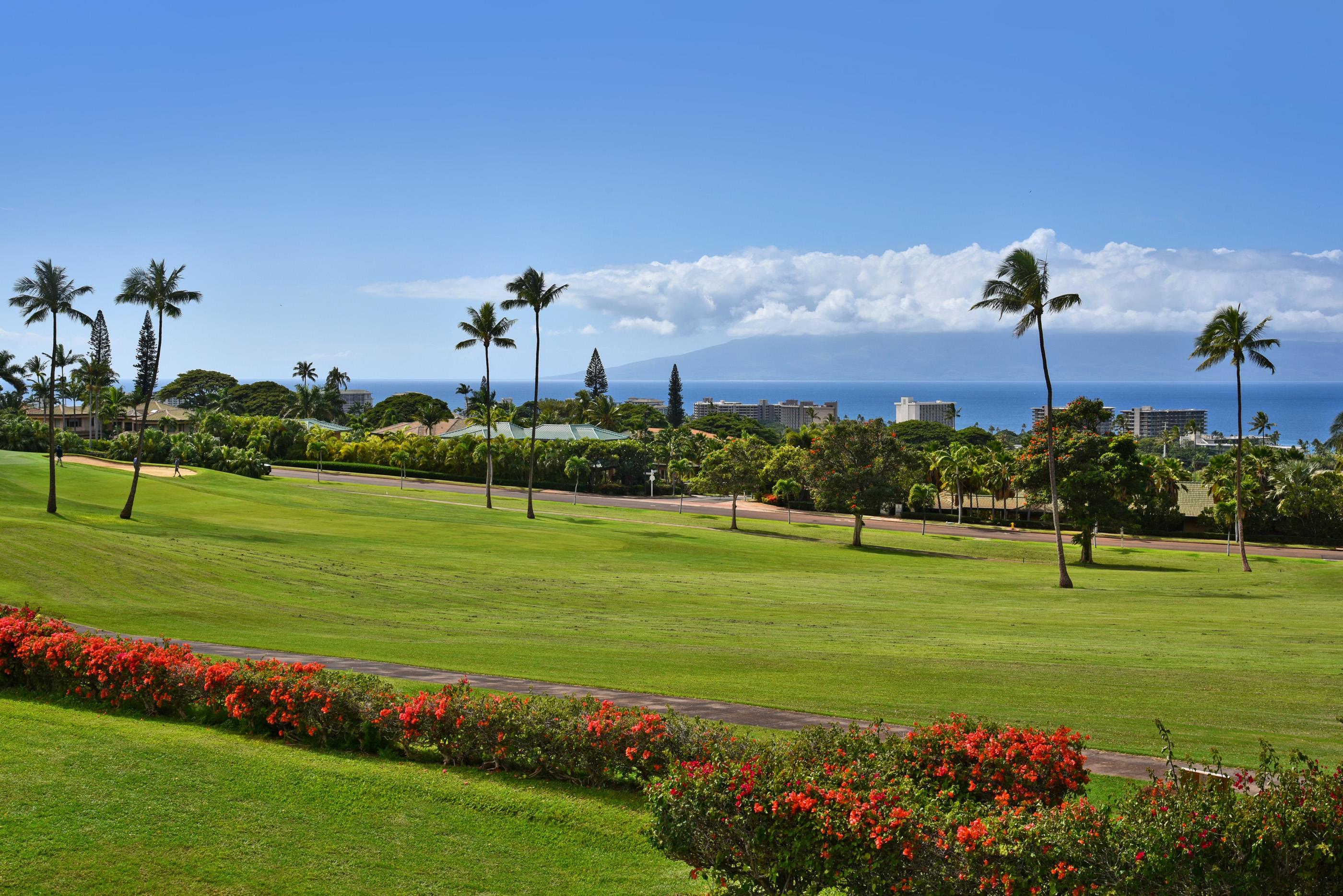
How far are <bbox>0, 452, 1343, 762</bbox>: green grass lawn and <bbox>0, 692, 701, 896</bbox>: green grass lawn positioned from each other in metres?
5.42

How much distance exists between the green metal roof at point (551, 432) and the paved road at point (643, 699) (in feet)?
266

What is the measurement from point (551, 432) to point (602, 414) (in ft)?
92.1

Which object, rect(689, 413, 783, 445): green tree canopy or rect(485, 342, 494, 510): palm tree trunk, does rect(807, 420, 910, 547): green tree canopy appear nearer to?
rect(485, 342, 494, 510): palm tree trunk

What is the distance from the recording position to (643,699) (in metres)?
14.0

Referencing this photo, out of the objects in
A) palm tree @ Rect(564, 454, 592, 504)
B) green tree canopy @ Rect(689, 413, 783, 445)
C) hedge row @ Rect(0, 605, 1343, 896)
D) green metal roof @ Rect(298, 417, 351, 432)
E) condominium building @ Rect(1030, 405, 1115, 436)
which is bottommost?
hedge row @ Rect(0, 605, 1343, 896)

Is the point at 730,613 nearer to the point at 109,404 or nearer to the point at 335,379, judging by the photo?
the point at 109,404

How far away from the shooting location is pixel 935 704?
46.9 ft

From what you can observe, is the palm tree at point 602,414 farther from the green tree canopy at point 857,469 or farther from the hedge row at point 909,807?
the hedge row at point 909,807

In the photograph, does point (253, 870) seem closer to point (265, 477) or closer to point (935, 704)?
point (935, 704)

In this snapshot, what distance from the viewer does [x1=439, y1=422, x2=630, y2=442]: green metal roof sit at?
10044cm

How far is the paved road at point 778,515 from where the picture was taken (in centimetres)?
6731

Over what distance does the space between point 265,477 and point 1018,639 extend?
73760 mm

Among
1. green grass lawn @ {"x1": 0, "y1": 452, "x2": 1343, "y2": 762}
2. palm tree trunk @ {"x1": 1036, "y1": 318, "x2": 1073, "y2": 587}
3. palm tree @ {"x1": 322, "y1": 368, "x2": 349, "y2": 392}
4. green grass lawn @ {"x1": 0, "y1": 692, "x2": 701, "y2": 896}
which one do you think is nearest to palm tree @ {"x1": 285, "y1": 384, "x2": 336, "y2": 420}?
palm tree @ {"x1": 322, "y1": 368, "x2": 349, "y2": 392}

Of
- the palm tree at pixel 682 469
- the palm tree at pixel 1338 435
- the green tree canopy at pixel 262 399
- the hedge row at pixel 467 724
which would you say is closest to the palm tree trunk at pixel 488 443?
the palm tree at pixel 682 469
